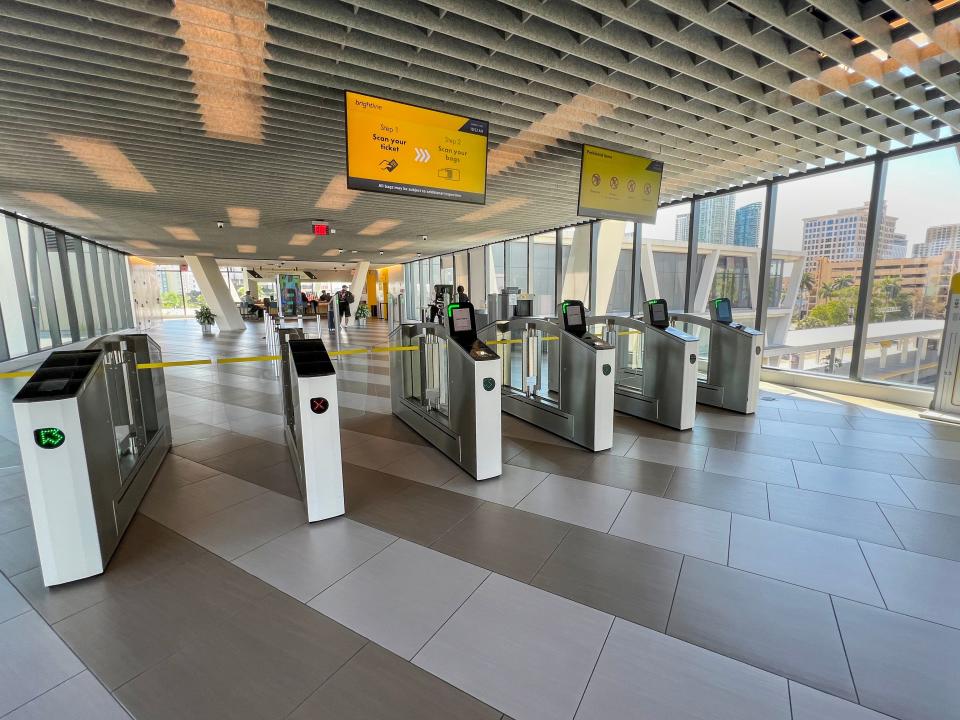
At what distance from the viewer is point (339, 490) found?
9.95ft

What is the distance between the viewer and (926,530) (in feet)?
9.40

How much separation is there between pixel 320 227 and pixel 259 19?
8.01 meters

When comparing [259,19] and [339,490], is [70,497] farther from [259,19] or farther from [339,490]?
[259,19]

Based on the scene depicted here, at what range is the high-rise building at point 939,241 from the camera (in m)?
5.45

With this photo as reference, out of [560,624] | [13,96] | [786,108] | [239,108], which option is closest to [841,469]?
[560,624]

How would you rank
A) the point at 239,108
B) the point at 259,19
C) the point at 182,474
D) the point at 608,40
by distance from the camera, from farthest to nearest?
the point at 239,108 → the point at 182,474 → the point at 608,40 → the point at 259,19

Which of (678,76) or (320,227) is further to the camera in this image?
(320,227)

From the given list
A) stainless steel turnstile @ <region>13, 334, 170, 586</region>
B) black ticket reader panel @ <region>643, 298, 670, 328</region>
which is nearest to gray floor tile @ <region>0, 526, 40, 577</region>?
stainless steel turnstile @ <region>13, 334, 170, 586</region>

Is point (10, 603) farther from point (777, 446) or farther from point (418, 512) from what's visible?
point (777, 446)

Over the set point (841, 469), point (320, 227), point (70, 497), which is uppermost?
point (320, 227)

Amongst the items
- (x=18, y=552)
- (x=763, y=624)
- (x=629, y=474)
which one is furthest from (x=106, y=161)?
(x=763, y=624)

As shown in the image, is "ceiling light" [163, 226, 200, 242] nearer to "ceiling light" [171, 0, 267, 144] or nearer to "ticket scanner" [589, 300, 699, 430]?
"ceiling light" [171, 0, 267, 144]

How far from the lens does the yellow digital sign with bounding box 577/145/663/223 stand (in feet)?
17.6

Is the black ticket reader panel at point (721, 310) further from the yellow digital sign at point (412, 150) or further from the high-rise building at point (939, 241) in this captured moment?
the yellow digital sign at point (412, 150)
